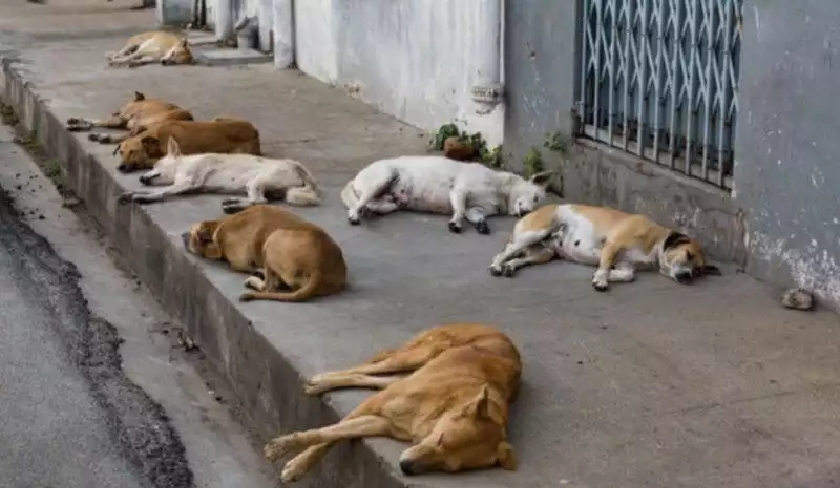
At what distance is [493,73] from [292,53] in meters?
5.25

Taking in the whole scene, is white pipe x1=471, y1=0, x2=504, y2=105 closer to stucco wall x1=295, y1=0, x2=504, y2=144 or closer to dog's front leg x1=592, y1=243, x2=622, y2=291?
stucco wall x1=295, y1=0, x2=504, y2=144

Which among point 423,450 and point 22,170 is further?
point 22,170

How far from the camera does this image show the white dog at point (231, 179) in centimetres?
813

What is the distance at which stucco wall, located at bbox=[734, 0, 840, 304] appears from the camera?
597 cm

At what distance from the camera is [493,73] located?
8.81 m

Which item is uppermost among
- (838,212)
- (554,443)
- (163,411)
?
(838,212)

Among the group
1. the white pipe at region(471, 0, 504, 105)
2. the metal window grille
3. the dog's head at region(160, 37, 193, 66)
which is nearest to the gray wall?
the metal window grille

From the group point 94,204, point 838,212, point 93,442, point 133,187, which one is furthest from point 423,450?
point 94,204

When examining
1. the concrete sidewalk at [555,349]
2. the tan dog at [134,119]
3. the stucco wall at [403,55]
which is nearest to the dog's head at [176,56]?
the stucco wall at [403,55]

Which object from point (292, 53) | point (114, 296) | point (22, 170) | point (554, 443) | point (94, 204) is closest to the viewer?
point (554, 443)

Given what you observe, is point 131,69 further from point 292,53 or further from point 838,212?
point 838,212

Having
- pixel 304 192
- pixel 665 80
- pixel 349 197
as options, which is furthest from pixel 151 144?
pixel 665 80

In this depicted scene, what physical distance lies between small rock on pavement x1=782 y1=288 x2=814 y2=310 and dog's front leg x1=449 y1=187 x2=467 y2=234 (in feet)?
6.74

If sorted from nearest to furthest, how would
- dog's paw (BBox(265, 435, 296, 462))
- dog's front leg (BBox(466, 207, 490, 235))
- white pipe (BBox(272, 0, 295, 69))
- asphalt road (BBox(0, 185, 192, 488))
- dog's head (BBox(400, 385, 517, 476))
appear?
1. dog's head (BBox(400, 385, 517, 476))
2. dog's paw (BBox(265, 435, 296, 462))
3. asphalt road (BBox(0, 185, 192, 488))
4. dog's front leg (BBox(466, 207, 490, 235))
5. white pipe (BBox(272, 0, 295, 69))
